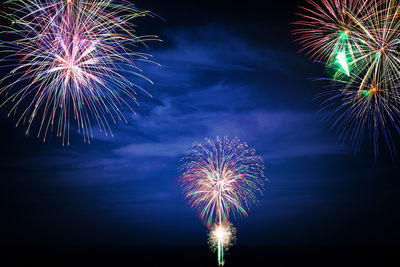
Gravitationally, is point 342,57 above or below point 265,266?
above

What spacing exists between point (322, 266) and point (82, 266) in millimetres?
75911

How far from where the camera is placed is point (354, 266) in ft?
324

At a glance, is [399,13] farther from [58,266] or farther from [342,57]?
[58,266]

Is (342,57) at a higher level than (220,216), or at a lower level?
higher

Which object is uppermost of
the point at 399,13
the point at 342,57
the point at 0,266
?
the point at 399,13

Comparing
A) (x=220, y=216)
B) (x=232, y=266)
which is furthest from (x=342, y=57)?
(x=232, y=266)

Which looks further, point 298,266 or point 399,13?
point 298,266

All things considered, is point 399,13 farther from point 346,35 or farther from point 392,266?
point 392,266

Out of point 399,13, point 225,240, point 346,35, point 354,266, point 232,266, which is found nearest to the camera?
point 399,13

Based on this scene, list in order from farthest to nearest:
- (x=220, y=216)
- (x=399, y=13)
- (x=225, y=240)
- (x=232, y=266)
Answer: (x=232, y=266)
(x=225, y=240)
(x=220, y=216)
(x=399, y=13)

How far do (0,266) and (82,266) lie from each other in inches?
977

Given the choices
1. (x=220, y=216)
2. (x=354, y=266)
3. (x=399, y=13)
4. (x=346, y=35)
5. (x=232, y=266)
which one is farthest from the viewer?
(x=354, y=266)

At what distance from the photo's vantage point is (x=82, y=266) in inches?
3777

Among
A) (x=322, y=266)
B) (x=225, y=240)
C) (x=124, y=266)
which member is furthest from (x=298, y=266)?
(x=225, y=240)
